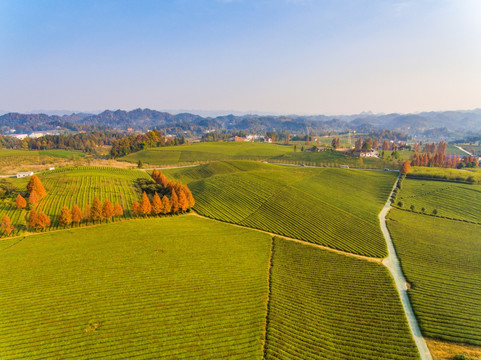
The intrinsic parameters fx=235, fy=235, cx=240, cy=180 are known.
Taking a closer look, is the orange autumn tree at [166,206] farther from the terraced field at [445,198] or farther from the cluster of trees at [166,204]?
the terraced field at [445,198]

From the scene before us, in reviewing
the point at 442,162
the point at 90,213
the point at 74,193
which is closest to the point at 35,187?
the point at 74,193

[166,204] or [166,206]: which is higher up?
[166,204]

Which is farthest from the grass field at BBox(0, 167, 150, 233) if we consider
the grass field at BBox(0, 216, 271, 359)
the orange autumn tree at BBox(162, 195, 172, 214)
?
the grass field at BBox(0, 216, 271, 359)

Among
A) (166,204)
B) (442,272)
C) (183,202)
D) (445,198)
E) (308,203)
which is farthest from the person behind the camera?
(445,198)

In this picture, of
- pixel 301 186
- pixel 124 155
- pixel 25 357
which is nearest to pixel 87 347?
pixel 25 357

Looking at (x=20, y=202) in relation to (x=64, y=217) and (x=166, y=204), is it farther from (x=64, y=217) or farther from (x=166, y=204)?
(x=166, y=204)

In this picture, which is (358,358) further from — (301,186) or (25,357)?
(301,186)
